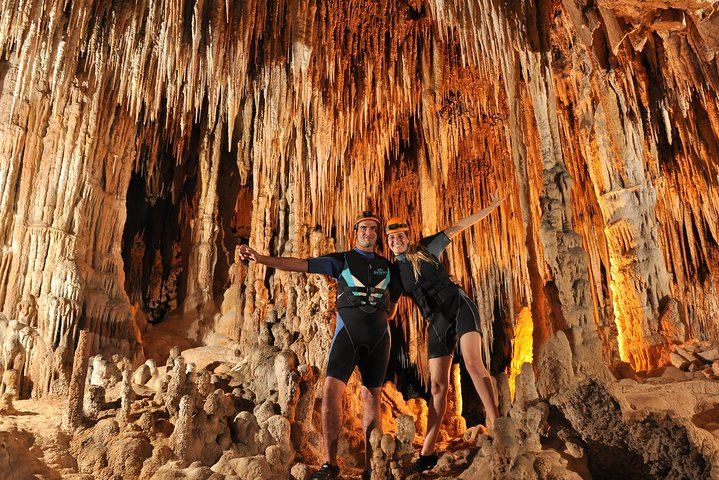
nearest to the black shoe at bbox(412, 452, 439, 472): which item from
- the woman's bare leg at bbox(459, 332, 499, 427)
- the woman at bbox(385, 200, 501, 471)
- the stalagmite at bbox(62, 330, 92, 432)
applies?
the woman at bbox(385, 200, 501, 471)

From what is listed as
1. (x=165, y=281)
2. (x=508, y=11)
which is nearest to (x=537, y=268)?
(x=508, y=11)

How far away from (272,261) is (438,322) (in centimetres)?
101

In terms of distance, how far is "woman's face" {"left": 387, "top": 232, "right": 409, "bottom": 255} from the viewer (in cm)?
351

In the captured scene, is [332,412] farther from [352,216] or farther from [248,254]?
[352,216]

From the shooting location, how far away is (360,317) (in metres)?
3.21

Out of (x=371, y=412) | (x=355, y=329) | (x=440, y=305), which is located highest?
(x=440, y=305)

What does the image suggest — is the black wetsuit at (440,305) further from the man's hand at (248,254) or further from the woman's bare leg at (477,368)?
the man's hand at (248,254)

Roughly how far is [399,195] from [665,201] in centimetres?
459

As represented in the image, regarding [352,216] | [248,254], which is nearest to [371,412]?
[248,254]

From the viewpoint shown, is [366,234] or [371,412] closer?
[371,412]

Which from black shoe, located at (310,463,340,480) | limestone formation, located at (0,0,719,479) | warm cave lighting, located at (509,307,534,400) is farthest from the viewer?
warm cave lighting, located at (509,307,534,400)

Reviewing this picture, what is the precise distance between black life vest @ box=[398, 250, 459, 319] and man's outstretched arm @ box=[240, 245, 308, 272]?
615 mm

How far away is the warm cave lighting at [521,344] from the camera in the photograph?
7.63m

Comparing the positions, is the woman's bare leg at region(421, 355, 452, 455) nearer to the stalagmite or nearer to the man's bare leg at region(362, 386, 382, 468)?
the man's bare leg at region(362, 386, 382, 468)
